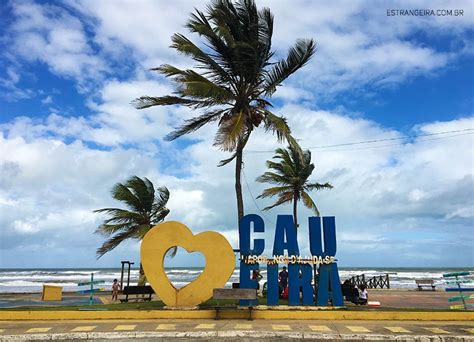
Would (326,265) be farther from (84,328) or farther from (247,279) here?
(84,328)

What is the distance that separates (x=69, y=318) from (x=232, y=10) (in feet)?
37.9

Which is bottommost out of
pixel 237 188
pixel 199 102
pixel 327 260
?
pixel 327 260

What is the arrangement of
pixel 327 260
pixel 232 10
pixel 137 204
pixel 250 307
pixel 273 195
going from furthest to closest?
pixel 273 195 → pixel 137 204 → pixel 232 10 → pixel 327 260 → pixel 250 307

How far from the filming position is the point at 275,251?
1398 cm

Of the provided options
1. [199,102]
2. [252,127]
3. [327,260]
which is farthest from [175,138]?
[327,260]

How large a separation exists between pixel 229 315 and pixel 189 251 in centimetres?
227

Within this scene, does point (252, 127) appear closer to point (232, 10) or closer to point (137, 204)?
point (232, 10)

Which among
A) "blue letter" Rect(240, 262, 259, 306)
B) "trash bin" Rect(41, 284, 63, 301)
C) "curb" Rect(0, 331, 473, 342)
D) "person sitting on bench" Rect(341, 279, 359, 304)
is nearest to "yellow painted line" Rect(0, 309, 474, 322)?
"blue letter" Rect(240, 262, 259, 306)

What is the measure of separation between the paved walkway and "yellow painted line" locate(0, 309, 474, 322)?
462 mm

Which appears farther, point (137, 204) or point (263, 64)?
point (137, 204)

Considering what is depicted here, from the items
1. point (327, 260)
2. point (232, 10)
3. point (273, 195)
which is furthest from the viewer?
point (273, 195)

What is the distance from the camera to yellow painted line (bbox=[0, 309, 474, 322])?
41.9ft

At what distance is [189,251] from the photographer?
1377 cm

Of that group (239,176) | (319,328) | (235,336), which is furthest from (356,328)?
(239,176)
